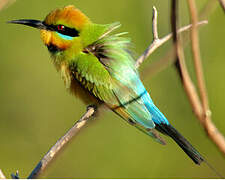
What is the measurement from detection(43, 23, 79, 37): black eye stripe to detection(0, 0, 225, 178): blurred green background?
28.8 inches

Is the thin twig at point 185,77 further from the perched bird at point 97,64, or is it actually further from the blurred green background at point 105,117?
the blurred green background at point 105,117

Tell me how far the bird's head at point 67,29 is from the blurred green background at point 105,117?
0.67m

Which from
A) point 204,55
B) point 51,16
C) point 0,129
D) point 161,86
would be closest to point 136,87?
point 51,16

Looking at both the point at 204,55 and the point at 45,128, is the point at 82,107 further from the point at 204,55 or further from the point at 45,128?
the point at 204,55

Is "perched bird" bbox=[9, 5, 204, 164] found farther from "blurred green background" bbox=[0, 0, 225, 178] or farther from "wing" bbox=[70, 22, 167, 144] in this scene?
"blurred green background" bbox=[0, 0, 225, 178]

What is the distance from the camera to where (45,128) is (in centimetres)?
310

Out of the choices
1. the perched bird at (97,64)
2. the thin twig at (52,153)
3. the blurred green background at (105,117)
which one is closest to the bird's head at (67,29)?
the perched bird at (97,64)

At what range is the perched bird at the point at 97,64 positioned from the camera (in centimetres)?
200

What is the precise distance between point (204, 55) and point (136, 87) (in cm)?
122

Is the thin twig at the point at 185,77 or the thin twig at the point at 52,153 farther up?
the thin twig at the point at 185,77

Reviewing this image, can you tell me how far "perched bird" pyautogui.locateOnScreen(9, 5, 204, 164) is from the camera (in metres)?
2.00

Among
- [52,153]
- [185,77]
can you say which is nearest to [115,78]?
[52,153]

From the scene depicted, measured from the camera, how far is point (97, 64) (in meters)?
2.15

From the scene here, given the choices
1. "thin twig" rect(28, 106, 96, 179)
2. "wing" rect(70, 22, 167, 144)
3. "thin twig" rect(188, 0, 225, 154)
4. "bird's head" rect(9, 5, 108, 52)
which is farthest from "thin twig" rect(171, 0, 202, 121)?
"bird's head" rect(9, 5, 108, 52)
